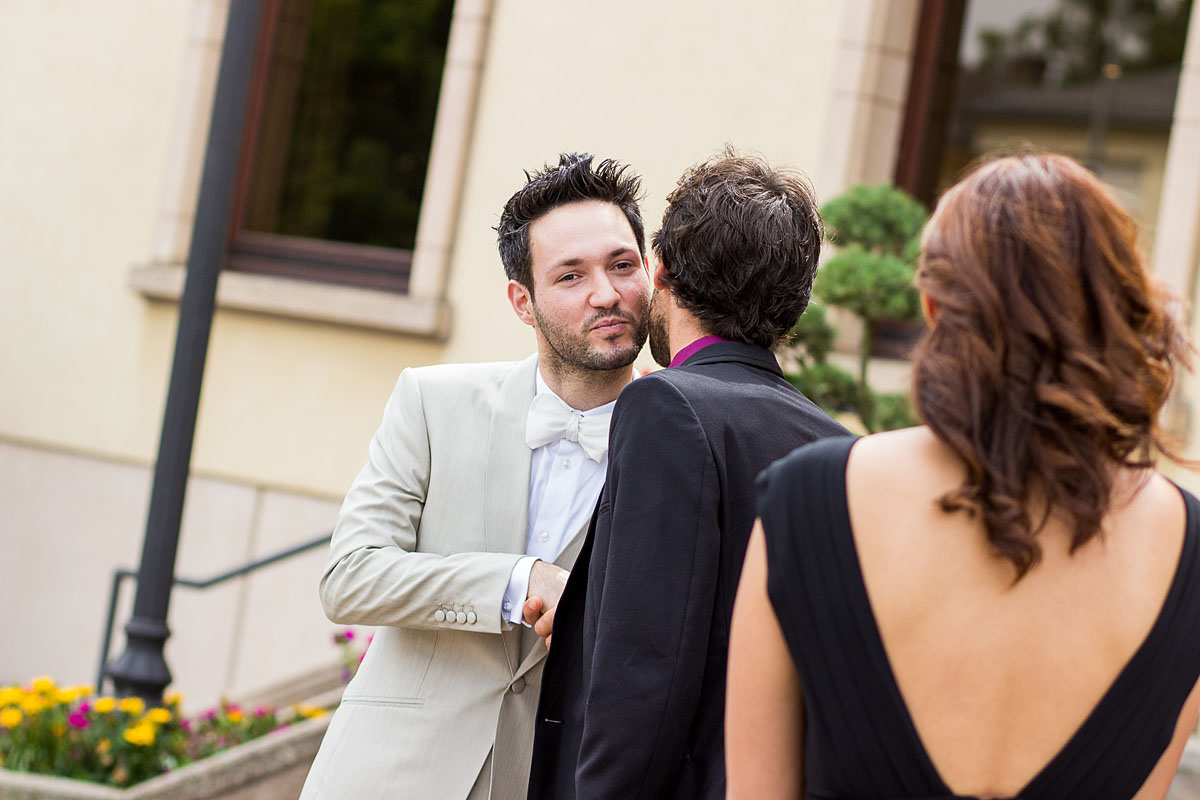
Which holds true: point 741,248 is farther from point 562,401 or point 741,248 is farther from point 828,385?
point 828,385

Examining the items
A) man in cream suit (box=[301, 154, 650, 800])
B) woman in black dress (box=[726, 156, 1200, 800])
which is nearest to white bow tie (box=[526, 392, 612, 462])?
man in cream suit (box=[301, 154, 650, 800])

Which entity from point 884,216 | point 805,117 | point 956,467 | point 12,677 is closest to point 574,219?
point 956,467

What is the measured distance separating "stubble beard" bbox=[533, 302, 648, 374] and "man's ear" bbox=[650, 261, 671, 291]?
11.6 inches

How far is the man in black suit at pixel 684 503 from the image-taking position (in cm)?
195

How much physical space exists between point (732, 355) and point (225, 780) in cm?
324

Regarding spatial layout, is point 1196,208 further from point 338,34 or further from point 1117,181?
point 1117,181

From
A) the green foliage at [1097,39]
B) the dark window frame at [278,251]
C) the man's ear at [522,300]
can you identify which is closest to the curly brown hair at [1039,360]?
the man's ear at [522,300]

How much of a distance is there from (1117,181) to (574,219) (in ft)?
43.9

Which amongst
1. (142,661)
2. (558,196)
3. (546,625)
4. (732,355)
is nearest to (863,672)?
(732,355)

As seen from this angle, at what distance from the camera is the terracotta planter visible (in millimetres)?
4562

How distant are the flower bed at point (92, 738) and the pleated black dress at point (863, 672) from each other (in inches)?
149

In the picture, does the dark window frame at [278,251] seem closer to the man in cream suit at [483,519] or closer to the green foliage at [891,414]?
the green foliage at [891,414]

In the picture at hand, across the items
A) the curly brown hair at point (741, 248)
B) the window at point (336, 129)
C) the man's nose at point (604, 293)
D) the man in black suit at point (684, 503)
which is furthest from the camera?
the window at point (336, 129)

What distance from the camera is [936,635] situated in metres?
1.50
